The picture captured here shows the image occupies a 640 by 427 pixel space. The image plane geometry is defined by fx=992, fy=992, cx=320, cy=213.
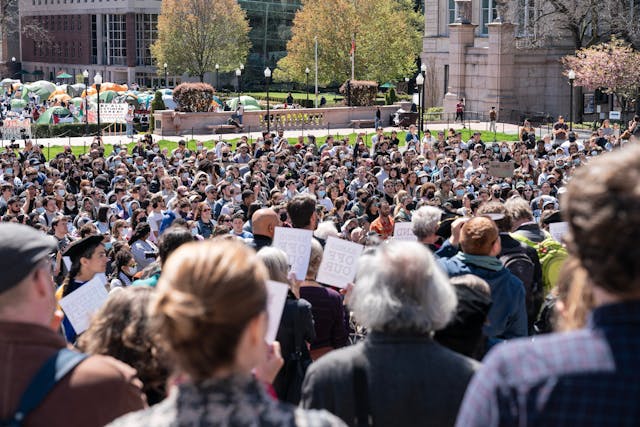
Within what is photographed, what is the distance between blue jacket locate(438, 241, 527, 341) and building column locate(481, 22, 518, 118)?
150 ft

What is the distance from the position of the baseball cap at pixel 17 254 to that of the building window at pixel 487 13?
5393 centimetres

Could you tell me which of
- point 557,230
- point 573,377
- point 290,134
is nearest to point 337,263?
point 557,230

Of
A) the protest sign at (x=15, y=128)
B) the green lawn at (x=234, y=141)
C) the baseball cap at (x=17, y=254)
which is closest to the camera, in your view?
the baseball cap at (x=17, y=254)

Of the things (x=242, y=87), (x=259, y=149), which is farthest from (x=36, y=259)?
(x=242, y=87)

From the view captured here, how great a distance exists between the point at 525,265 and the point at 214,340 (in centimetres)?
515

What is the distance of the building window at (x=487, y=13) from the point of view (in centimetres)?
5566

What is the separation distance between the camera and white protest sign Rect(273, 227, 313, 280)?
7348 mm

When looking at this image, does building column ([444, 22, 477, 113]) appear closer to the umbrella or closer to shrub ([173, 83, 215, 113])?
the umbrella

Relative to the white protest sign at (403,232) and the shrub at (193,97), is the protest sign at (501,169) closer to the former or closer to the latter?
the white protest sign at (403,232)

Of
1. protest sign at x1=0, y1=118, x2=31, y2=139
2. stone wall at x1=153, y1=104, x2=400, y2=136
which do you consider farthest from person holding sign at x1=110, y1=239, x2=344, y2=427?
stone wall at x1=153, y1=104, x2=400, y2=136

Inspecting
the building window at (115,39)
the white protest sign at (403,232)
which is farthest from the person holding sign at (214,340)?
the building window at (115,39)

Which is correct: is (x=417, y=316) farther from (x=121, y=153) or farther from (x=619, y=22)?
(x=619, y=22)

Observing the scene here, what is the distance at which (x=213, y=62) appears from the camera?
258 ft

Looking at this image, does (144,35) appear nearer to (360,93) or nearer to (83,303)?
(360,93)
